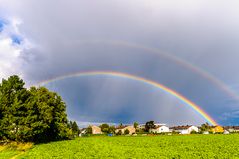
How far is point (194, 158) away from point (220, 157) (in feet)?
7.85

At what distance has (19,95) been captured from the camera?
6297 centimetres

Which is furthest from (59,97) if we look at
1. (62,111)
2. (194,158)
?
(194,158)

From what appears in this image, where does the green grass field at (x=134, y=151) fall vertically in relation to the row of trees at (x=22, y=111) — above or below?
below

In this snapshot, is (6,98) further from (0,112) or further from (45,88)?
(45,88)

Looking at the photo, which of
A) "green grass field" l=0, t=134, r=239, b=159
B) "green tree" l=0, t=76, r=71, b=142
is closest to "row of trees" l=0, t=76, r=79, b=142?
"green tree" l=0, t=76, r=71, b=142

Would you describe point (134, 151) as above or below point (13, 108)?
below

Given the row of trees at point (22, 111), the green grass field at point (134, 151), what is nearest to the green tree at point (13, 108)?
the row of trees at point (22, 111)

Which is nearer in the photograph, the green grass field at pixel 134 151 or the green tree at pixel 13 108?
the green grass field at pixel 134 151

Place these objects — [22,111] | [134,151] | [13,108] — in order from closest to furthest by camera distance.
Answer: [134,151], [13,108], [22,111]

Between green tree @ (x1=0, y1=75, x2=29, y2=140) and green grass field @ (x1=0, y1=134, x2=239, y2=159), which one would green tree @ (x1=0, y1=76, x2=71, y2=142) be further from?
green grass field @ (x1=0, y1=134, x2=239, y2=159)

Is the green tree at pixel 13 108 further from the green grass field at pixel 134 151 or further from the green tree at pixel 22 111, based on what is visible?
the green grass field at pixel 134 151

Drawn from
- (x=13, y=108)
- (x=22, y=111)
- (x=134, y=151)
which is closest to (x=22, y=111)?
(x=22, y=111)

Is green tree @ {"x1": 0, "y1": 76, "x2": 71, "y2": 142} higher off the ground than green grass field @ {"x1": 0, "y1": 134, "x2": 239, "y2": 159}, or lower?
higher

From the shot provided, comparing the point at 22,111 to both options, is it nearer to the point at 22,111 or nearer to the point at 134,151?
the point at 22,111
